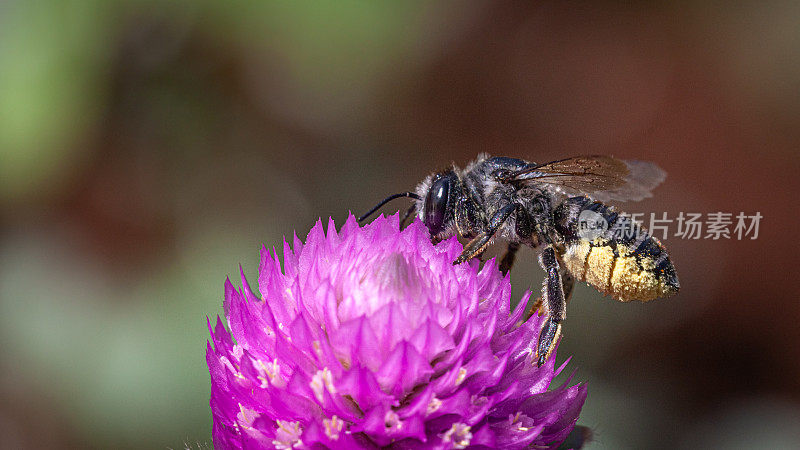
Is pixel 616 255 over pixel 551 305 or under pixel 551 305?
over

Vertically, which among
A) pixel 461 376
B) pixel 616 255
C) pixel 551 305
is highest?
pixel 616 255

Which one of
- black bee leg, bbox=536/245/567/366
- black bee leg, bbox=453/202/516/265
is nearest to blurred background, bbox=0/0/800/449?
black bee leg, bbox=536/245/567/366

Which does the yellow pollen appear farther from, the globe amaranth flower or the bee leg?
the bee leg

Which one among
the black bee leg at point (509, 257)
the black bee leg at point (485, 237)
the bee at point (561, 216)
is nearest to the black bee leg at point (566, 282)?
the bee at point (561, 216)

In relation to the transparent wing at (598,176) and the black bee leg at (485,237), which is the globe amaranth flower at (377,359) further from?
the transparent wing at (598,176)

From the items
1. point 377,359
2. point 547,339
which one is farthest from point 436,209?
point 377,359

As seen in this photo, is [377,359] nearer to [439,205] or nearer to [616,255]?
[439,205]
